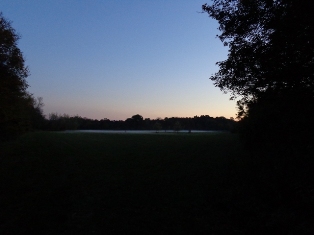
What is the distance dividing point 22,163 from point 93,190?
9.24 metres

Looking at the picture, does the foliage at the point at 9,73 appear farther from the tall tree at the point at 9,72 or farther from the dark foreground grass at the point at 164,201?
the dark foreground grass at the point at 164,201

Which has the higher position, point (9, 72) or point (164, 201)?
point (9, 72)

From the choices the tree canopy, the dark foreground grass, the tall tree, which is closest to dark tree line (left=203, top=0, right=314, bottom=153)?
the tree canopy

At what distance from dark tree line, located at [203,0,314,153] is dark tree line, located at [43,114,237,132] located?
9563cm

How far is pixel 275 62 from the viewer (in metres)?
10.7

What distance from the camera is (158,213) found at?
8.33m

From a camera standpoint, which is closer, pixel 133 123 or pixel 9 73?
pixel 9 73

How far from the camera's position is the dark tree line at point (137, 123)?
119 meters

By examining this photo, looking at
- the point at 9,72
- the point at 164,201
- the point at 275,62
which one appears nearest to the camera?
the point at 164,201

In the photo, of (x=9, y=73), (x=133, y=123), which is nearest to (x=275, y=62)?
(x=9, y=73)

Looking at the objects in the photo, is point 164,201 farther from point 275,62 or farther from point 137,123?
point 137,123

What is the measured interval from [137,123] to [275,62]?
5276 inches

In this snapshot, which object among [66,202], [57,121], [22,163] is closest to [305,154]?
[66,202]

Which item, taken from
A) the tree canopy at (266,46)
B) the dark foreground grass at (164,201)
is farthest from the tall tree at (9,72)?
the tree canopy at (266,46)
